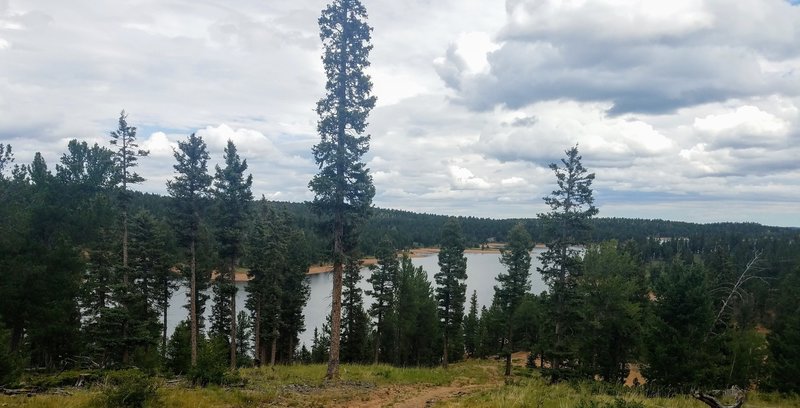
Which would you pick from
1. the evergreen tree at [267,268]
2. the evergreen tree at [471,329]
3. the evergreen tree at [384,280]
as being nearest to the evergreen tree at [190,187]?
the evergreen tree at [267,268]

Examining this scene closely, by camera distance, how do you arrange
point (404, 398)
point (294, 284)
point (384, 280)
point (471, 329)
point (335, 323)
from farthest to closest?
1. point (471, 329)
2. point (384, 280)
3. point (294, 284)
4. point (335, 323)
5. point (404, 398)

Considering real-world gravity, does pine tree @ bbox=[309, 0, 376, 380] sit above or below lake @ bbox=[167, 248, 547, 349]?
above

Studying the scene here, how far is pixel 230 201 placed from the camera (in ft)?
95.4

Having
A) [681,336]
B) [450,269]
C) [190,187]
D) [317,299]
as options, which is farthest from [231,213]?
[317,299]

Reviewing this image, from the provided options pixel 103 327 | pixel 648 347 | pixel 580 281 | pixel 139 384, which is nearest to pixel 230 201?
pixel 103 327

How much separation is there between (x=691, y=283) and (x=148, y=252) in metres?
35.9

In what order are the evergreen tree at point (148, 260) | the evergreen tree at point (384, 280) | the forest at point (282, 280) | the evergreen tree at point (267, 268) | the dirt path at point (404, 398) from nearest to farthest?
the dirt path at point (404, 398)
the forest at point (282, 280)
the evergreen tree at point (148, 260)
the evergreen tree at point (267, 268)
the evergreen tree at point (384, 280)

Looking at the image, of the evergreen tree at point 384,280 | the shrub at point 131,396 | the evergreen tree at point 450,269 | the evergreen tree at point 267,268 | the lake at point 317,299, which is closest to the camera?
the shrub at point 131,396

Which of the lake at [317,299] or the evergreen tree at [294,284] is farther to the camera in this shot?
the lake at [317,299]

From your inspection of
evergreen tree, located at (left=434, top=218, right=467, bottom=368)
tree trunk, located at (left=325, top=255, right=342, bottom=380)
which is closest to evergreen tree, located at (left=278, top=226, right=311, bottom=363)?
evergreen tree, located at (left=434, top=218, right=467, bottom=368)

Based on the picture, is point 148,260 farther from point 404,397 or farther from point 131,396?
point 131,396

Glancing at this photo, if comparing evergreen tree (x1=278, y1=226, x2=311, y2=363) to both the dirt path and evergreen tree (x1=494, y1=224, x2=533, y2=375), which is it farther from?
the dirt path

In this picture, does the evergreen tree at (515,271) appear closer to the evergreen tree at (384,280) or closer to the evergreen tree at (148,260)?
the evergreen tree at (384,280)

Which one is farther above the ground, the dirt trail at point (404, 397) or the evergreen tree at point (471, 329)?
the dirt trail at point (404, 397)
